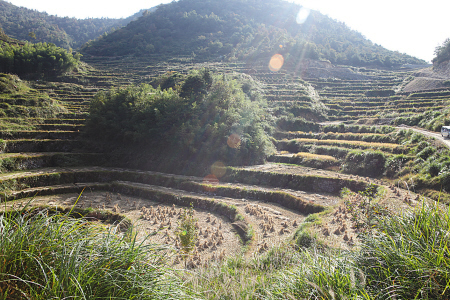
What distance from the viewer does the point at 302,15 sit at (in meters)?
162

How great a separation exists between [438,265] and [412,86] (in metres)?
57.4

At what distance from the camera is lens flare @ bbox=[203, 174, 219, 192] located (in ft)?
57.6

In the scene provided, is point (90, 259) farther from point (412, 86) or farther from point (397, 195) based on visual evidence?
point (412, 86)

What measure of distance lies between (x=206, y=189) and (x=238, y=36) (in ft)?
344

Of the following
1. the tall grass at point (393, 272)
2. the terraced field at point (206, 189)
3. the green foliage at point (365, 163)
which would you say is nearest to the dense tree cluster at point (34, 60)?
the terraced field at point (206, 189)

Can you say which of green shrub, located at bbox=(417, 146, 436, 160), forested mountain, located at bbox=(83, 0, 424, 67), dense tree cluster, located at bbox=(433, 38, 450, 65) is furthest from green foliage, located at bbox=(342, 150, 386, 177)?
dense tree cluster, located at bbox=(433, 38, 450, 65)

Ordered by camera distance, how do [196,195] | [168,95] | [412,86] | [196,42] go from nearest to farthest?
[196,195], [168,95], [412,86], [196,42]

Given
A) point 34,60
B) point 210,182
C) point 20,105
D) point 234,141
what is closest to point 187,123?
point 234,141

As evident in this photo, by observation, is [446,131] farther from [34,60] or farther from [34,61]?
[34,60]

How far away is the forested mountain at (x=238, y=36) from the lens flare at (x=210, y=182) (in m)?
57.8

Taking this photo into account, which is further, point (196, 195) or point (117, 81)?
point (117, 81)

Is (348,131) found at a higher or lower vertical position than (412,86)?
lower

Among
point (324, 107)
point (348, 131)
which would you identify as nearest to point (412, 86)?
point (324, 107)

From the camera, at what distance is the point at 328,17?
175m
